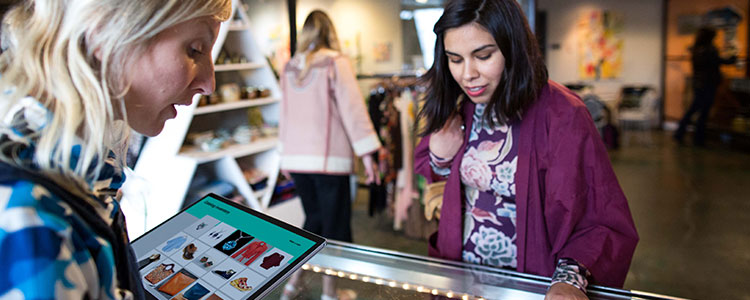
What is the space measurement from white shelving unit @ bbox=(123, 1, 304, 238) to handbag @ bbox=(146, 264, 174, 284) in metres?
1.99

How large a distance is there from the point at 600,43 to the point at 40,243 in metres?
10.5

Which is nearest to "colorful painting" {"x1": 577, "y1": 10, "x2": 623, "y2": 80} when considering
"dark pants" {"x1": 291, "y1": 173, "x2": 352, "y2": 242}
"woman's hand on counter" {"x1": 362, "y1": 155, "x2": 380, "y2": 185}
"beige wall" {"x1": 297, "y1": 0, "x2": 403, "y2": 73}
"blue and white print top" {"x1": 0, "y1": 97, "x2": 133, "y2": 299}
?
"beige wall" {"x1": 297, "y1": 0, "x2": 403, "y2": 73}

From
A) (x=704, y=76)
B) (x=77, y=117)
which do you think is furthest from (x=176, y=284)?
(x=704, y=76)

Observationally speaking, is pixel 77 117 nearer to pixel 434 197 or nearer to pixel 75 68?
pixel 75 68

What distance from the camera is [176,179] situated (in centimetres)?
331

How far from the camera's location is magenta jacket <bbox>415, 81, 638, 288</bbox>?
4.06ft

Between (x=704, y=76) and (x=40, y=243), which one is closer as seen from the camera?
(x=40, y=243)

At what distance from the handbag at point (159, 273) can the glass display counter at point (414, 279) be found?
1.13 feet

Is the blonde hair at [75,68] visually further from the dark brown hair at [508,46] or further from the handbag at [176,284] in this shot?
the dark brown hair at [508,46]

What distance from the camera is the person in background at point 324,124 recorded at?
113 inches

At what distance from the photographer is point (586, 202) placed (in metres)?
1.29

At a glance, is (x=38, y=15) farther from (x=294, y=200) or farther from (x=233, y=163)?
(x=294, y=200)

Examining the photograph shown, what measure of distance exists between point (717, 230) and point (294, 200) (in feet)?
11.5

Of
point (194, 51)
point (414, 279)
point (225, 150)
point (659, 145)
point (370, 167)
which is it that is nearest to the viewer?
point (194, 51)
